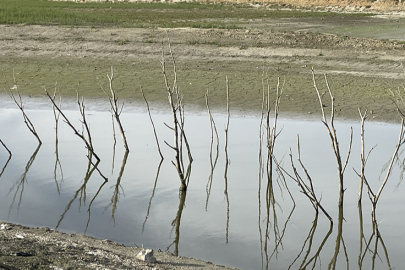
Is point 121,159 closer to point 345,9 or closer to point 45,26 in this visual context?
point 45,26

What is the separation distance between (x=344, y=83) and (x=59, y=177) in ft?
24.8

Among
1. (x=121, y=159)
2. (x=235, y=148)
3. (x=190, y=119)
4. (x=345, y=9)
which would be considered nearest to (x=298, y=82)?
(x=190, y=119)

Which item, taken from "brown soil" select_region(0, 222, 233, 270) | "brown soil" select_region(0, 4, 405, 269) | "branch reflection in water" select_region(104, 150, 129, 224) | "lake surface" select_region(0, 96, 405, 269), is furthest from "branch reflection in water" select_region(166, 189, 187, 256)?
"brown soil" select_region(0, 4, 405, 269)

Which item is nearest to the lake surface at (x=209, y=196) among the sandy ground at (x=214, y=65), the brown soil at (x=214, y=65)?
the brown soil at (x=214, y=65)

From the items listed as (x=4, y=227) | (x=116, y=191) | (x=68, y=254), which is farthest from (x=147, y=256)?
(x=116, y=191)

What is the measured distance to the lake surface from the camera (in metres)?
5.61

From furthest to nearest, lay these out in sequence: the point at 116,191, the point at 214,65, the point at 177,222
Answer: the point at 214,65 → the point at 116,191 → the point at 177,222

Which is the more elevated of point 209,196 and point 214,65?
point 214,65

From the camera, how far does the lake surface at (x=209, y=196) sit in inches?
221

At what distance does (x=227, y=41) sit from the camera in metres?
17.0

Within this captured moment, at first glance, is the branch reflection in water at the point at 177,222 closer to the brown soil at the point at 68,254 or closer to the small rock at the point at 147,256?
the brown soil at the point at 68,254

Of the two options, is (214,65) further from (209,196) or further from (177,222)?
(177,222)

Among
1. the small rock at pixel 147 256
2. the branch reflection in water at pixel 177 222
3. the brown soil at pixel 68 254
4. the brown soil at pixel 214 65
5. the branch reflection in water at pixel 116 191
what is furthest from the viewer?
the brown soil at pixel 214 65

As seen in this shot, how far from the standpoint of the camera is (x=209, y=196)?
7109 millimetres
